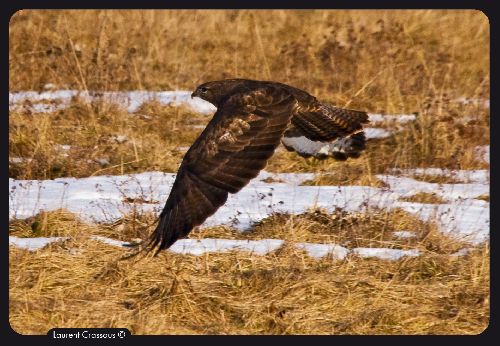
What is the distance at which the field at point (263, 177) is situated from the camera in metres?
6.94

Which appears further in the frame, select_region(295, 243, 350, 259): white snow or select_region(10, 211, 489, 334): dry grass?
select_region(295, 243, 350, 259): white snow

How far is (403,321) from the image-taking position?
6.84m

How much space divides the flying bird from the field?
0.45 m

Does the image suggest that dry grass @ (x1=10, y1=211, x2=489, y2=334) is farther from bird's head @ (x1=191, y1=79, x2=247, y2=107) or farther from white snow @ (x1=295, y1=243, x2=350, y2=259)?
bird's head @ (x1=191, y1=79, x2=247, y2=107)

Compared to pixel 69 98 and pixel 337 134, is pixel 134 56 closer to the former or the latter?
pixel 69 98

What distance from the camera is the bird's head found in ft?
28.2

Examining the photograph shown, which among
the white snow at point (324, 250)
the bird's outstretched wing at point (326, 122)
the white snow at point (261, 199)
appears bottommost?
the white snow at point (261, 199)

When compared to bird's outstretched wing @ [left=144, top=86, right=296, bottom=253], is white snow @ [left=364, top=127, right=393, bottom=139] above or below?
below

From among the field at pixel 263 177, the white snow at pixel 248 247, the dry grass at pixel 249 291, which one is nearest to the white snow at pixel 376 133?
the field at pixel 263 177

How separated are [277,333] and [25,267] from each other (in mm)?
1989

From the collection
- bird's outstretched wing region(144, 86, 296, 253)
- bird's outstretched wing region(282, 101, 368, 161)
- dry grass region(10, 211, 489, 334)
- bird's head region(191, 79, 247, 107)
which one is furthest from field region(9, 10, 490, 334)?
bird's head region(191, 79, 247, 107)

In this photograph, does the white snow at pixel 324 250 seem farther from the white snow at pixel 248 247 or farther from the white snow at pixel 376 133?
the white snow at pixel 376 133

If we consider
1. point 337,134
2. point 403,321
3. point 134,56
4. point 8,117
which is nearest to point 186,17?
point 134,56

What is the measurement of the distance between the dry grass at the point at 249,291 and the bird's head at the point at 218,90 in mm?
1359
